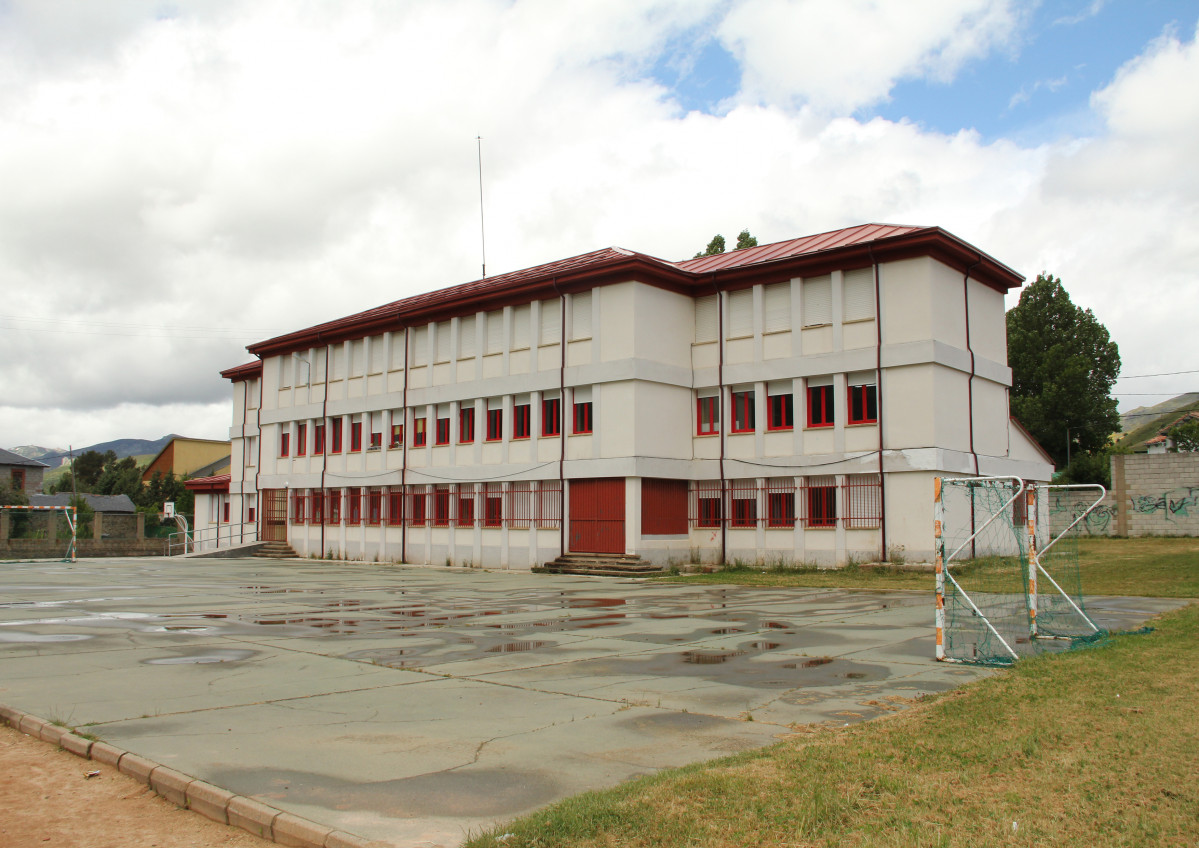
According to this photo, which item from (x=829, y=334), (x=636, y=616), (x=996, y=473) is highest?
(x=829, y=334)

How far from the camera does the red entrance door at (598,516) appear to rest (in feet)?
99.2

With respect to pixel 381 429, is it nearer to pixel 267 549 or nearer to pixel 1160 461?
pixel 267 549

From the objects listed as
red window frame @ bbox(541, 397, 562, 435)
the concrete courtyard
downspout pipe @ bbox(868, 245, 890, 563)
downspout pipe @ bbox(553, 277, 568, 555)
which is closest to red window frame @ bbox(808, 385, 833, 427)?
downspout pipe @ bbox(868, 245, 890, 563)

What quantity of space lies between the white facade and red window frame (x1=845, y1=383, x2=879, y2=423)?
2.6 inches

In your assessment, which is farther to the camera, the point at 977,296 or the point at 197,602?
the point at 977,296

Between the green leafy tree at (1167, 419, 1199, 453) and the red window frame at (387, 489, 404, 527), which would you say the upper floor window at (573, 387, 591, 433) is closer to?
the red window frame at (387, 489, 404, 527)

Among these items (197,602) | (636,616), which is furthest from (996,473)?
(197,602)

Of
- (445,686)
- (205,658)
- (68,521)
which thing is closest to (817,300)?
(205,658)

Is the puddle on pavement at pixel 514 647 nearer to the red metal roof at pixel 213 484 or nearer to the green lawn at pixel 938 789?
the green lawn at pixel 938 789

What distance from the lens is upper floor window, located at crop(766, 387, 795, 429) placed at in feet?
98.4

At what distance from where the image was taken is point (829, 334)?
29094mm

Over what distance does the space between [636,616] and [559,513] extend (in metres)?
16.5

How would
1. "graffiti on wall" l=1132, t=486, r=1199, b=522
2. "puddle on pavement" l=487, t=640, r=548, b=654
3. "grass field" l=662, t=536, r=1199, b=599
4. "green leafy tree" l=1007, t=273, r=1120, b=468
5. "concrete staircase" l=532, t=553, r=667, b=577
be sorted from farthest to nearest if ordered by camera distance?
"green leafy tree" l=1007, t=273, r=1120, b=468
"graffiti on wall" l=1132, t=486, r=1199, b=522
"concrete staircase" l=532, t=553, r=667, b=577
"grass field" l=662, t=536, r=1199, b=599
"puddle on pavement" l=487, t=640, r=548, b=654

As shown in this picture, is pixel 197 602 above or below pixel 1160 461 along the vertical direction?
below
